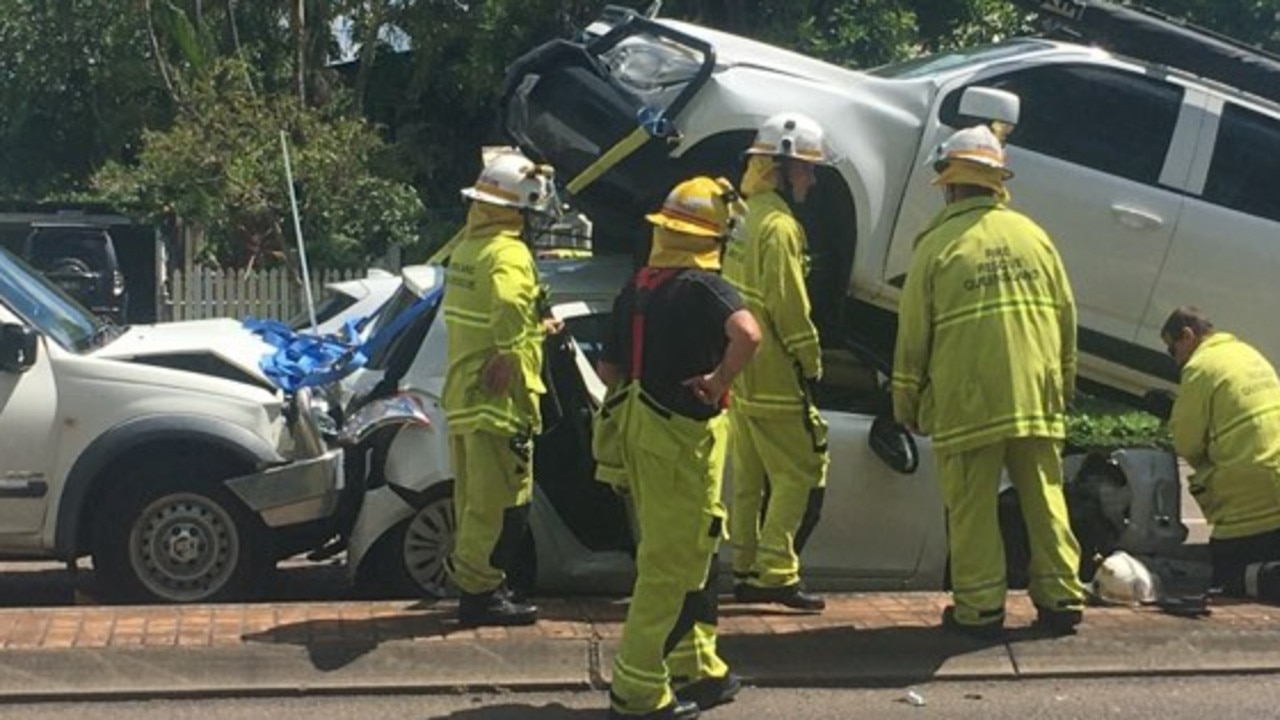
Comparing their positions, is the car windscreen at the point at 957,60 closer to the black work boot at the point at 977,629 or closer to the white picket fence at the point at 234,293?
the black work boot at the point at 977,629

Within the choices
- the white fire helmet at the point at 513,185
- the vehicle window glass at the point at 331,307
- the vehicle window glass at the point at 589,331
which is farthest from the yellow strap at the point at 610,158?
the vehicle window glass at the point at 331,307

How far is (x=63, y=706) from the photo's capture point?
20.1ft

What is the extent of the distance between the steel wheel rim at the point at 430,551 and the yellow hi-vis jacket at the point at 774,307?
4.48 feet

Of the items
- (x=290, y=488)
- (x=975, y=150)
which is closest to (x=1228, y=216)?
(x=975, y=150)

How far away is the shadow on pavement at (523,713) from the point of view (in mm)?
6035

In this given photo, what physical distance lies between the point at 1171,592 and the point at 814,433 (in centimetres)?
186

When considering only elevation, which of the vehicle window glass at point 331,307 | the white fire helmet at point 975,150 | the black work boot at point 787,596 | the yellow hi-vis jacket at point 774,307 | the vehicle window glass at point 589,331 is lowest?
the vehicle window glass at point 331,307

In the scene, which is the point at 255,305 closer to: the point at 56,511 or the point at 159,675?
the point at 56,511

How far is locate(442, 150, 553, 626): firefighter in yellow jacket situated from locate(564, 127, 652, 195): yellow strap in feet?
2.88

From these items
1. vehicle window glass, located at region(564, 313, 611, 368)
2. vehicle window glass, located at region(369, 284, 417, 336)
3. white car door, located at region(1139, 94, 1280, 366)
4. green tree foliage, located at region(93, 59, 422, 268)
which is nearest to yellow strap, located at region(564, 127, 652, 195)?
vehicle window glass, located at region(564, 313, 611, 368)

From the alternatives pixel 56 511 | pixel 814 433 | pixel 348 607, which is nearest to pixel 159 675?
pixel 348 607

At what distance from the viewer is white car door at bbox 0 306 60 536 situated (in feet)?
24.0

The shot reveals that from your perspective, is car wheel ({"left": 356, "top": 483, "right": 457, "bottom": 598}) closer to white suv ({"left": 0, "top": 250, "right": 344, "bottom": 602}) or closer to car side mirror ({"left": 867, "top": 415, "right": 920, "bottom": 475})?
white suv ({"left": 0, "top": 250, "right": 344, "bottom": 602})

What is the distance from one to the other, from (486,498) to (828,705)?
4.72 ft
